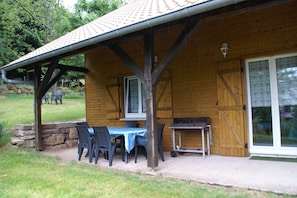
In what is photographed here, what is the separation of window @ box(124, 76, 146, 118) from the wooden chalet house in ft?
2.59

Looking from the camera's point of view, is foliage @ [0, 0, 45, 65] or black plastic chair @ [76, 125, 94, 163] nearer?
black plastic chair @ [76, 125, 94, 163]

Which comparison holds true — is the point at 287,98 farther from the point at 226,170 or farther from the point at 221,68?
the point at 226,170

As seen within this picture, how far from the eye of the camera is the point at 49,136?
6.92 metres

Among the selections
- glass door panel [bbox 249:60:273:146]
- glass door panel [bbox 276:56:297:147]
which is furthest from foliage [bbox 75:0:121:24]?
glass door panel [bbox 276:56:297:147]

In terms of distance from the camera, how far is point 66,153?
6.28m

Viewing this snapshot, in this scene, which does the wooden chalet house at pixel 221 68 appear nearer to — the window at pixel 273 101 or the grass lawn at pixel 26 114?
the window at pixel 273 101

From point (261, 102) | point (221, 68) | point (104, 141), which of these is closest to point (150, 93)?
point (104, 141)

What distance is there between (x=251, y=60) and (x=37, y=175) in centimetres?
444

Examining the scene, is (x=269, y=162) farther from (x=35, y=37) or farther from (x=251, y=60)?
(x=35, y=37)

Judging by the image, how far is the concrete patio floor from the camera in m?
3.23

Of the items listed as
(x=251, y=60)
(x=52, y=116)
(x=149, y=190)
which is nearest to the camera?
(x=149, y=190)

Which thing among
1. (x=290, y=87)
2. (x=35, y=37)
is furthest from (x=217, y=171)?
(x=35, y=37)

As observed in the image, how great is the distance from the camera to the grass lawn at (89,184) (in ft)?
10.2

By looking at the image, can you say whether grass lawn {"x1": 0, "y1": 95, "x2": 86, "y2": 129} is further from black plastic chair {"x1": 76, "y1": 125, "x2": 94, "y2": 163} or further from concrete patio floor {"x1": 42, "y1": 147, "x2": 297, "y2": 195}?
concrete patio floor {"x1": 42, "y1": 147, "x2": 297, "y2": 195}
